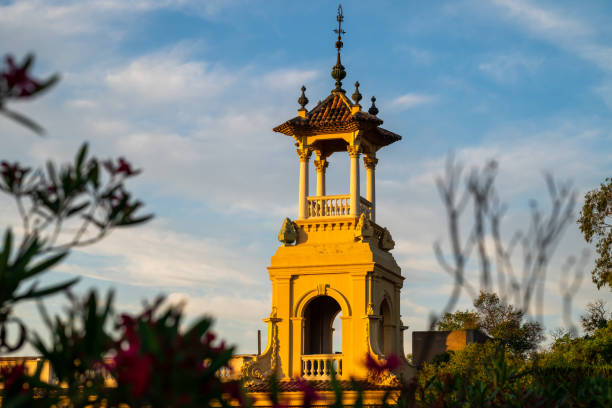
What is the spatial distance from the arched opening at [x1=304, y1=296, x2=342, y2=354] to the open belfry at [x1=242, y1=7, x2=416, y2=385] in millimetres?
415

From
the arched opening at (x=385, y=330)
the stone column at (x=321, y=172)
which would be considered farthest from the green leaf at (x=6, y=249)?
the stone column at (x=321, y=172)

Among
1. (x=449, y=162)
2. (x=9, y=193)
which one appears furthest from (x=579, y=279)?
(x=9, y=193)

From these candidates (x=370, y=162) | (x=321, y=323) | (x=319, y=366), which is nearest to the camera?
(x=319, y=366)

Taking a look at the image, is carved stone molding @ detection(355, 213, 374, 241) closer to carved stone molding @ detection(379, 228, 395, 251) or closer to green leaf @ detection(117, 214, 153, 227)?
carved stone molding @ detection(379, 228, 395, 251)

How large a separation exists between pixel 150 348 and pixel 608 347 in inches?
1281

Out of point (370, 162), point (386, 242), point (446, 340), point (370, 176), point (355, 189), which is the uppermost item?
point (370, 162)

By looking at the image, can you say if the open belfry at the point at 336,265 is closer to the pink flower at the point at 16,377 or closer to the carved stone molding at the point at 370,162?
the carved stone molding at the point at 370,162

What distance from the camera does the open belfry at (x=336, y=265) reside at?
27.3 m

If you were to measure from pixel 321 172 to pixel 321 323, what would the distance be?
5.24 meters

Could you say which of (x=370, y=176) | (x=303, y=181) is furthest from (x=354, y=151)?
(x=303, y=181)

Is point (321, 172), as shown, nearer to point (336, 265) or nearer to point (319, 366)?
point (336, 265)

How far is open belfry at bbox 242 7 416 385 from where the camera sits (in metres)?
27.3

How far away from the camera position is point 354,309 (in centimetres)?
2725

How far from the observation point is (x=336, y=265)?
2767 cm
